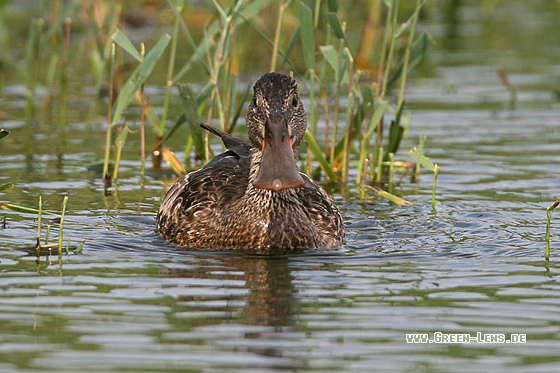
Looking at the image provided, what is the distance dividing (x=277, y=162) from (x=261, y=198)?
39.1 inches

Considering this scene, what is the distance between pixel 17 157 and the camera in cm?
1118

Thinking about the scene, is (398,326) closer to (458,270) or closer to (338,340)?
(338,340)

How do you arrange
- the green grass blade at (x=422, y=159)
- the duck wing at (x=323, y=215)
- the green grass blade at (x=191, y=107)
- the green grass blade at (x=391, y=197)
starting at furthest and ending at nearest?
the green grass blade at (x=191, y=107)
the green grass blade at (x=391, y=197)
the green grass blade at (x=422, y=159)
the duck wing at (x=323, y=215)

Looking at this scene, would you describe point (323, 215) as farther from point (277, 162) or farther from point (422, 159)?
point (277, 162)

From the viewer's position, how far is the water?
5.38 meters

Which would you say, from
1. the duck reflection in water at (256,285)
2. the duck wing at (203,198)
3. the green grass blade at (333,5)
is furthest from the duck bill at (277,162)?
the green grass blade at (333,5)

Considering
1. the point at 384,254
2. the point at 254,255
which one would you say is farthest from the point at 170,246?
A: the point at 384,254

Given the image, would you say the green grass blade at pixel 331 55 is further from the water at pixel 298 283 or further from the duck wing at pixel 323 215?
the water at pixel 298 283

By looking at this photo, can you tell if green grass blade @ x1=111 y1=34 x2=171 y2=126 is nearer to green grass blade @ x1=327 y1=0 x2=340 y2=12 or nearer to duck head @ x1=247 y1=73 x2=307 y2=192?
green grass blade @ x1=327 y1=0 x2=340 y2=12

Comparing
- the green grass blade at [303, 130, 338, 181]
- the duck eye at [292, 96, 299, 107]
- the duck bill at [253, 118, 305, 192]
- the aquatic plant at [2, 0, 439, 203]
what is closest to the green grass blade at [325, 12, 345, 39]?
the aquatic plant at [2, 0, 439, 203]

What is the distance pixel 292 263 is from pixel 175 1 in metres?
3.09

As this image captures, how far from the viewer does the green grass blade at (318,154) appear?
9.54 metres

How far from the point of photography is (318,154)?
966cm

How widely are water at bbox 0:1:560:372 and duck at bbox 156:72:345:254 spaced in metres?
0.25
